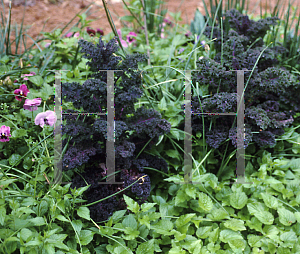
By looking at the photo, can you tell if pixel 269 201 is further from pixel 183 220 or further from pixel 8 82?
pixel 8 82

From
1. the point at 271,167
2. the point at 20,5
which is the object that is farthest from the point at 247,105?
the point at 20,5

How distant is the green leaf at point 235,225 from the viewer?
4.42 feet

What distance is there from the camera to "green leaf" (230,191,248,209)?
4.80ft

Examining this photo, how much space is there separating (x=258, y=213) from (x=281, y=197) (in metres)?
0.27

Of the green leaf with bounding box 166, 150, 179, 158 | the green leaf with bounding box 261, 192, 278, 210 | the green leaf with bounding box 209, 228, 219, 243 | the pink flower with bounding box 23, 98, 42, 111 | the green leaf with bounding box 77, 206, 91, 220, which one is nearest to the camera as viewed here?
the green leaf with bounding box 77, 206, 91, 220

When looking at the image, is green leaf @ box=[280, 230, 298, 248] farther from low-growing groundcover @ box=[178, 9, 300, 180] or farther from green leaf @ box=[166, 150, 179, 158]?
green leaf @ box=[166, 150, 179, 158]

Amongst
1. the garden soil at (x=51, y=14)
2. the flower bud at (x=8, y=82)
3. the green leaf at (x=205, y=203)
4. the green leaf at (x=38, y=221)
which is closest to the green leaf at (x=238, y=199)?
the green leaf at (x=205, y=203)

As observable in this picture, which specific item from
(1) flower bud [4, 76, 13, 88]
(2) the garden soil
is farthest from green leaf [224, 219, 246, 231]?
(2) the garden soil

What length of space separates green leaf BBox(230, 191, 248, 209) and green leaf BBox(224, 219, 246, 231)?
9 cm

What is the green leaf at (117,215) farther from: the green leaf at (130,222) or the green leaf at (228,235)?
the green leaf at (228,235)

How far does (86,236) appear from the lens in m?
1.25

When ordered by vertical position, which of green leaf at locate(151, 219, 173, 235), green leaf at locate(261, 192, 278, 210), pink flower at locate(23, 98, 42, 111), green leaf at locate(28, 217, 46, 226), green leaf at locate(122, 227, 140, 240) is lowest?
green leaf at locate(151, 219, 173, 235)

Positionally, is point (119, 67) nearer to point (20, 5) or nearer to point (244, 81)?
point (244, 81)

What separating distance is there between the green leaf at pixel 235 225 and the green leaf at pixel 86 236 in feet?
2.24
